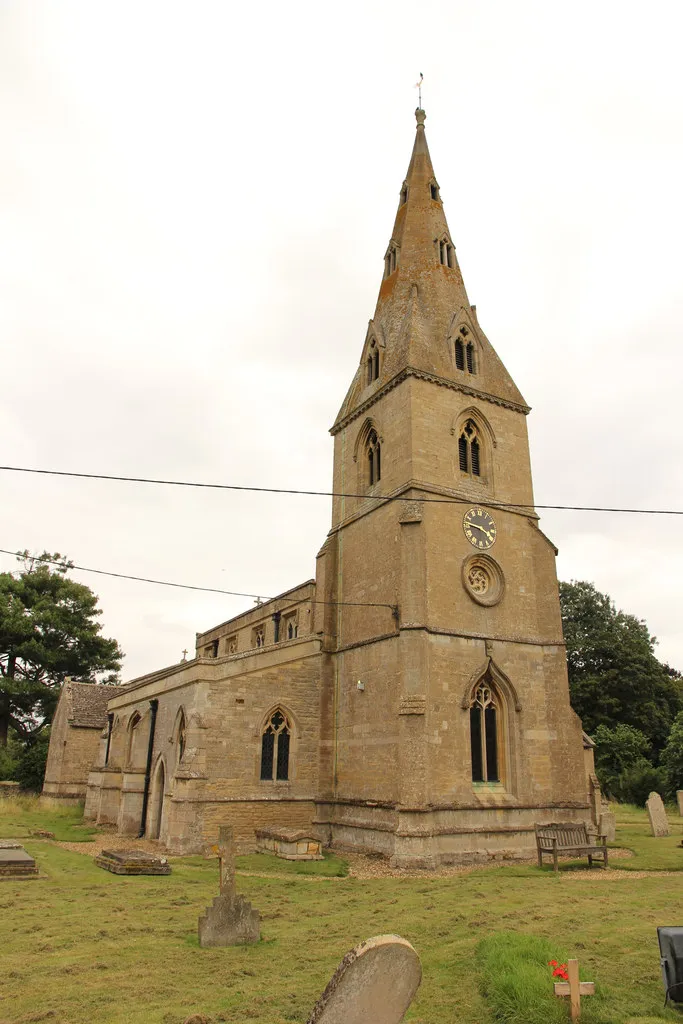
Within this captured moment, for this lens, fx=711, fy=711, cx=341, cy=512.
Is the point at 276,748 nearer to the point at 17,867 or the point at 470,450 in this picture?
the point at 17,867

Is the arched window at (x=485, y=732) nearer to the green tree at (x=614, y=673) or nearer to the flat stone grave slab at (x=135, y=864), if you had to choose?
the flat stone grave slab at (x=135, y=864)

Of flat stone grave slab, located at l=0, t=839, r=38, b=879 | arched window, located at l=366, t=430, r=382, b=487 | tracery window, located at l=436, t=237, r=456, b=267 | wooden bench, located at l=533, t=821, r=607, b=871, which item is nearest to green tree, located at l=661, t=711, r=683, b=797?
wooden bench, located at l=533, t=821, r=607, b=871

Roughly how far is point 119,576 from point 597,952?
1179cm

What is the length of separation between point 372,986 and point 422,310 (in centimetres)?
2420

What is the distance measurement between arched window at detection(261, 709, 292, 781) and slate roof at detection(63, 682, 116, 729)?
58.7 feet

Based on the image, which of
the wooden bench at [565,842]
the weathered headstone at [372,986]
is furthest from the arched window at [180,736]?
the weathered headstone at [372,986]

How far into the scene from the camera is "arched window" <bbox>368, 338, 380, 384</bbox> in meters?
27.6

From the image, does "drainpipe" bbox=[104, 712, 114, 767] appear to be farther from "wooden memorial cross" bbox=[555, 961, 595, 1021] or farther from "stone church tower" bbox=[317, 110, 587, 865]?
"wooden memorial cross" bbox=[555, 961, 595, 1021]

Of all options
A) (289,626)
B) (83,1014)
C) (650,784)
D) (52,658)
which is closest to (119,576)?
(83,1014)

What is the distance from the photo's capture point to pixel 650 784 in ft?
117

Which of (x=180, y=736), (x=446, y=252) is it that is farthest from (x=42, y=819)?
(x=446, y=252)

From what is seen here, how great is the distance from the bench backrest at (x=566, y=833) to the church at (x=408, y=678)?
4.92ft

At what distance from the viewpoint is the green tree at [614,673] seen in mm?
44625

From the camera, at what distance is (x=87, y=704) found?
38.1 metres
